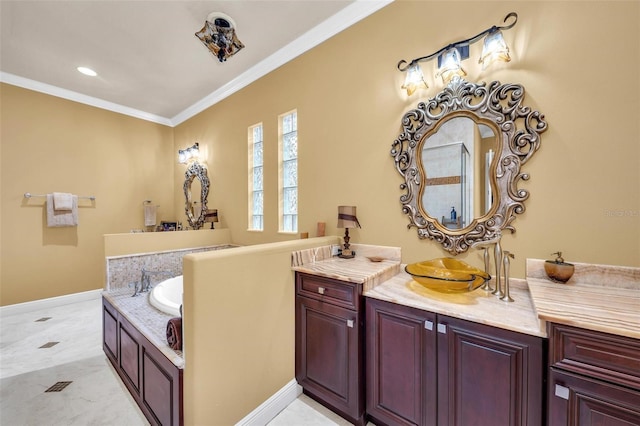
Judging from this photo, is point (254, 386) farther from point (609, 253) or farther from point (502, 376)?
point (609, 253)

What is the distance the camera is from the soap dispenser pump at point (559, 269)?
127 centimetres

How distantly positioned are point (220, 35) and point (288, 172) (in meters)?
1.49

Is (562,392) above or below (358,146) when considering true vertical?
below

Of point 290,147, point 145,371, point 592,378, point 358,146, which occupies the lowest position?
point 145,371

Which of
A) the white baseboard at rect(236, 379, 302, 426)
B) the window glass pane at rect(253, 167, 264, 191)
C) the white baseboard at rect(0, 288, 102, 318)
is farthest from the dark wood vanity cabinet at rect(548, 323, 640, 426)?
the white baseboard at rect(0, 288, 102, 318)

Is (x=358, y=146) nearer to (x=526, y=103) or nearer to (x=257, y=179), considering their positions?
(x=526, y=103)

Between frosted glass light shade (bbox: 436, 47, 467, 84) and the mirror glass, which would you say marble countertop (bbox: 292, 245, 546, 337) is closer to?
the mirror glass

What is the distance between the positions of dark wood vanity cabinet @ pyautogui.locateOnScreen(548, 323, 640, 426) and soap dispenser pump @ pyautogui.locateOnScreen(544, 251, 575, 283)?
0.55m

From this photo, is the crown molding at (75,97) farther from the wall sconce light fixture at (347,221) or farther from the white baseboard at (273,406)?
the white baseboard at (273,406)

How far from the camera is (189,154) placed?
13.5 ft

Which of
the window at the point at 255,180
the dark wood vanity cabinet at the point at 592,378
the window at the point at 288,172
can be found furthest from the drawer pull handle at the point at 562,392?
the window at the point at 255,180

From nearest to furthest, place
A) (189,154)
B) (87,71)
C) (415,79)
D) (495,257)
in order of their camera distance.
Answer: (495,257) < (415,79) < (87,71) < (189,154)

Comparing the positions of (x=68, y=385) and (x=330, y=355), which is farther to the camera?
(x=68, y=385)

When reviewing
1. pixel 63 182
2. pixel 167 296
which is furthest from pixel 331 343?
pixel 63 182
